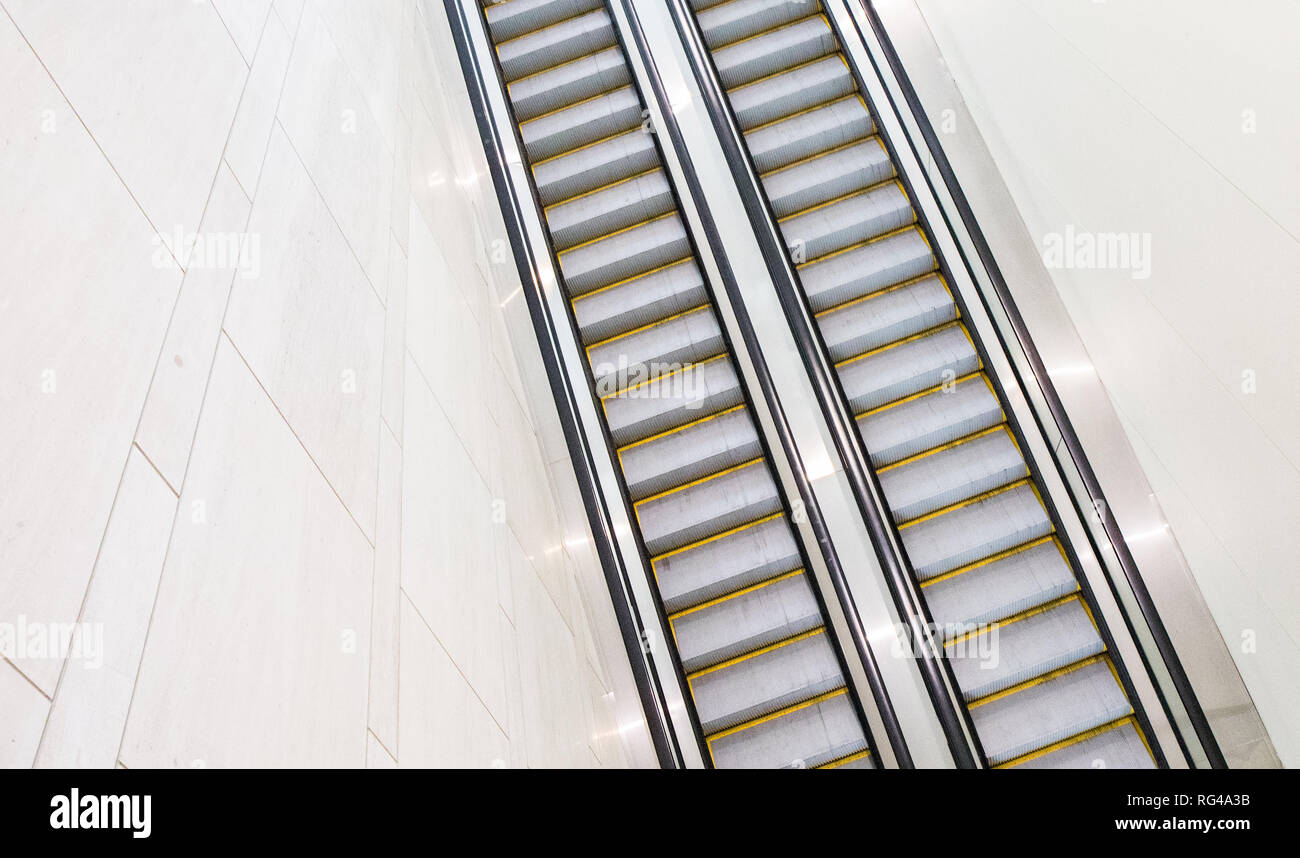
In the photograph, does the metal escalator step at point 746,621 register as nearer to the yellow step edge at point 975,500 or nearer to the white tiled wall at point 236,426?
the yellow step edge at point 975,500

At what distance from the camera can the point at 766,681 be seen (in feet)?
18.9

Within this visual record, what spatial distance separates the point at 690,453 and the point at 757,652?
1.42 m

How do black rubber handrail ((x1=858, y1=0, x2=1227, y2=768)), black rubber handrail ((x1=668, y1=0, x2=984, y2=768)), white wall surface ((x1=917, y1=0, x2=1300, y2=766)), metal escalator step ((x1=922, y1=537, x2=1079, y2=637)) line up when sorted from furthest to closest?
1. metal escalator step ((x1=922, y1=537, x2=1079, y2=637))
2. black rubber handrail ((x1=668, y1=0, x2=984, y2=768))
3. black rubber handrail ((x1=858, y1=0, x2=1227, y2=768))
4. white wall surface ((x1=917, y1=0, x2=1300, y2=766))

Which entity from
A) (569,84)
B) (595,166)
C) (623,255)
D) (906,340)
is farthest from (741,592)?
(569,84)

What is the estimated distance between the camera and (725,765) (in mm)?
5328

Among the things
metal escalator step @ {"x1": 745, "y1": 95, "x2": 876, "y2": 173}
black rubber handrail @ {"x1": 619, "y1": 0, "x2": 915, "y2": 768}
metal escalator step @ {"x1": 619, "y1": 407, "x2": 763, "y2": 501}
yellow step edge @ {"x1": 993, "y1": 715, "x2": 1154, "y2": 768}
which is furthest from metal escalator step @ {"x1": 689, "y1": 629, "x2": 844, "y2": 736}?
metal escalator step @ {"x1": 745, "y1": 95, "x2": 876, "y2": 173}

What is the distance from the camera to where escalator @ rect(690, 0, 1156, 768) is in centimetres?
550

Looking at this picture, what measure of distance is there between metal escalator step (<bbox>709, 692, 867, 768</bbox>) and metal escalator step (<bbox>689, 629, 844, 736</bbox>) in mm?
70

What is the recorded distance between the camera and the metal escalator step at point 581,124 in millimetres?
6992

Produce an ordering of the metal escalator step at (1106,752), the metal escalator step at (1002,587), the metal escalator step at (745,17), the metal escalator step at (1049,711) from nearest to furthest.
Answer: the metal escalator step at (1106,752) < the metal escalator step at (1049,711) < the metal escalator step at (1002,587) < the metal escalator step at (745,17)

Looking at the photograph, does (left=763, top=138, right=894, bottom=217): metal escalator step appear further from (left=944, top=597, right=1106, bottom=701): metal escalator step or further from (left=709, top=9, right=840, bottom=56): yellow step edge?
(left=944, top=597, right=1106, bottom=701): metal escalator step

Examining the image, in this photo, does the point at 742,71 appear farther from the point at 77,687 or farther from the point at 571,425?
the point at 77,687

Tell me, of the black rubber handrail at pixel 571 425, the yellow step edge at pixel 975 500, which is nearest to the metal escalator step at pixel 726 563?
the black rubber handrail at pixel 571 425

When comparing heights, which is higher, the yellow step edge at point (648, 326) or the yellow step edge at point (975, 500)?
the yellow step edge at point (648, 326)
